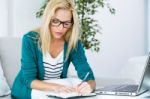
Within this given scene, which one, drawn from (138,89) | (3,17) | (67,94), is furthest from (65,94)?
(3,17)

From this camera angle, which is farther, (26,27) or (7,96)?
(26,27)

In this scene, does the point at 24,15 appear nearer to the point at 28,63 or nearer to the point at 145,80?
the point at 28,63

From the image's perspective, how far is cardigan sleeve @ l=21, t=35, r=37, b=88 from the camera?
1.74 meters

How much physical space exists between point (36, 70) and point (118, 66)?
8.88 ft

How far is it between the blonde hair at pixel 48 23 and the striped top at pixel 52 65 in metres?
0.05

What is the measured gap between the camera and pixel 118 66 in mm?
4387

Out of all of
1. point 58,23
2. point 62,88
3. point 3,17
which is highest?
point 58,23

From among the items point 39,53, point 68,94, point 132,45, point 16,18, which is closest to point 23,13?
point 16,18

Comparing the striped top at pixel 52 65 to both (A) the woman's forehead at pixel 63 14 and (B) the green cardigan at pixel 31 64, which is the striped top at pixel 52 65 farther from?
(A) the woman's forehead at pixel 63 14

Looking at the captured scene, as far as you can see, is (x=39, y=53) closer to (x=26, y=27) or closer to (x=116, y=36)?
(x=26, y=27)

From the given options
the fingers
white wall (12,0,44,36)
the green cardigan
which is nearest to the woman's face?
the green cardigan

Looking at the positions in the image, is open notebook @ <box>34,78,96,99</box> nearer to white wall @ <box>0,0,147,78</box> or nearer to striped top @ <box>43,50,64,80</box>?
striped top @ <box>43,50,64,80</box>

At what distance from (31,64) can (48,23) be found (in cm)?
24

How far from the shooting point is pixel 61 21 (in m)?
1.67
